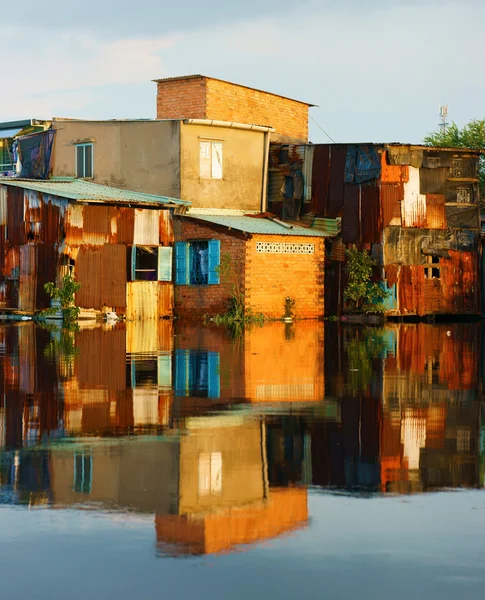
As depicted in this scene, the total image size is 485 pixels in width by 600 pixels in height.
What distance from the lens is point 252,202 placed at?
121 feet

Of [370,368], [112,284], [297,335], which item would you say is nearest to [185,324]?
[112,284]

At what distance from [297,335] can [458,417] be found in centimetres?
1454

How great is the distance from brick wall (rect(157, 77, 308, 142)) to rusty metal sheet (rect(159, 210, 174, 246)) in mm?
5432

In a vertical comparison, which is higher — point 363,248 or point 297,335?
point 363,248

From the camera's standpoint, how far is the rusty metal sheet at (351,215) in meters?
35.0

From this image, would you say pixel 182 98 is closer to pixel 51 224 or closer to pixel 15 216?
pixel 15 216

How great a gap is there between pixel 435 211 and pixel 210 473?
29.3 meters

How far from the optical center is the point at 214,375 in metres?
14.5

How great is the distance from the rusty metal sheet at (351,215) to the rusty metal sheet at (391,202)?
0.85 m

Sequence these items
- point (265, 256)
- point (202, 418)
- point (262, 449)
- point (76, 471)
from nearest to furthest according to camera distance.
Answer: point (76, 471), point (262, 449), point (202, 418), point (265, 256)

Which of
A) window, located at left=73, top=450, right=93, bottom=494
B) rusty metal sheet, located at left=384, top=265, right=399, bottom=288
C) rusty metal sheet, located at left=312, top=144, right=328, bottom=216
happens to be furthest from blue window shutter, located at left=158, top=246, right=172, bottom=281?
window, located at left=73, top=450, right=93, bottom=494

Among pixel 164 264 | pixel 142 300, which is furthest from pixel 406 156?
pixel 142 300

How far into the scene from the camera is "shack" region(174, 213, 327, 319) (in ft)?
109

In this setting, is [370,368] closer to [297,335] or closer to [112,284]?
[297,335]
